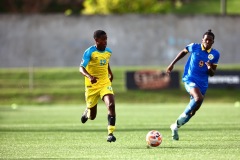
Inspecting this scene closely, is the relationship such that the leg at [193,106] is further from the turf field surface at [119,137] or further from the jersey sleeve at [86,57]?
the jersey sleeve at [86,57]

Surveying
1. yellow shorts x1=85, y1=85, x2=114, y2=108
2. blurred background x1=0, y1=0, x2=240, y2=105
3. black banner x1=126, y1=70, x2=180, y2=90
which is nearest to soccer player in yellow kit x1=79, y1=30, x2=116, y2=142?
yellow shorts x1=85, y1=85, x2=114, y2=108

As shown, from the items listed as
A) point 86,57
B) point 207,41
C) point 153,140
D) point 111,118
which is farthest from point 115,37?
point 153,140

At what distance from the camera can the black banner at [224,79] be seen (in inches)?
1335

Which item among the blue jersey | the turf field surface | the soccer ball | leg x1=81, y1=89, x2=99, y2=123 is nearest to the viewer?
the turf field surface

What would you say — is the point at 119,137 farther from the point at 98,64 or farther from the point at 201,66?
the point at 201,66

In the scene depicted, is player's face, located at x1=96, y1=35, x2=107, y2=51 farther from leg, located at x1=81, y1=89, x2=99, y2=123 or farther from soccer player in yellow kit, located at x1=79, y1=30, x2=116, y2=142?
leg, located at x1=81, y1=89, x2=99, y2=123

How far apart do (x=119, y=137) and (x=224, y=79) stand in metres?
18.3

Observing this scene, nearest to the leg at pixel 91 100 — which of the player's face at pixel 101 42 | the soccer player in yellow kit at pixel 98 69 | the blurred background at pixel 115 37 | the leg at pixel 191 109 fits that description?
the soccer player in yellow kit at pixel 98 69

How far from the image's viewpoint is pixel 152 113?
26516mm

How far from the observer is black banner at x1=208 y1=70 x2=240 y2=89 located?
33906 millimetres

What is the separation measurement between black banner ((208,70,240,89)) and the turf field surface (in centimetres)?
814

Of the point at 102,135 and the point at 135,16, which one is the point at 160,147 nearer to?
the point at 102,135

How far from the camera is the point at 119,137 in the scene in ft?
54.2

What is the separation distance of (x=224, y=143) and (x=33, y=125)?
305 inches
